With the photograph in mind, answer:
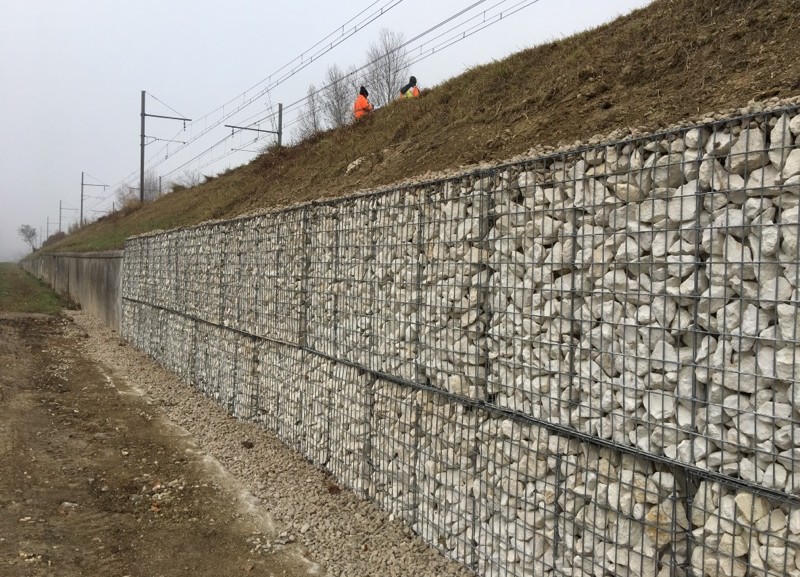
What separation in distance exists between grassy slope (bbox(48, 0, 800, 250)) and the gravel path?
361cm

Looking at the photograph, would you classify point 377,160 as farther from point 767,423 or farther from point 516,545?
point 767,423

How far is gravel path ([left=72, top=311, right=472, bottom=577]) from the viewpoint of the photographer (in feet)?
16.1

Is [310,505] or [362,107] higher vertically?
[362,107]

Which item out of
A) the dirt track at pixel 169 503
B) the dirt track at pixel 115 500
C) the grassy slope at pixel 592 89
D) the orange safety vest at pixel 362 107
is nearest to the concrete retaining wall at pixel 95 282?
the orange safety vest at pixel 362 107

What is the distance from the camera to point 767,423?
8.66 ft

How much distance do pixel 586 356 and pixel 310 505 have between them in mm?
3606

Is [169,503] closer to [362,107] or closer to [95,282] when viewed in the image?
[362,107]

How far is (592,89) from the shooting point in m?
7.19

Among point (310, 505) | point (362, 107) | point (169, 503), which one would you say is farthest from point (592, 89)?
point (362, 107)

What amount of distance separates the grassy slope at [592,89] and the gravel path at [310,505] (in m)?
3.61

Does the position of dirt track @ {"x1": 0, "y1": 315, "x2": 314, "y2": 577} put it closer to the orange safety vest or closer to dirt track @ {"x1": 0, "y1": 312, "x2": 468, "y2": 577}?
dirt track @ {"x1": 0, "y1": 312, "x2": 468, "y2": 577}

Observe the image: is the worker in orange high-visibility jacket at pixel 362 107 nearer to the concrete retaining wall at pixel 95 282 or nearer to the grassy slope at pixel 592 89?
the grassy slope at pixel 592 89

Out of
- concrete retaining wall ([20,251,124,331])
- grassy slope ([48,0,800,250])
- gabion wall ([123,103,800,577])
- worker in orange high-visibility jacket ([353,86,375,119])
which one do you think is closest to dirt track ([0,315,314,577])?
gabion wall ([123,103,800,577])

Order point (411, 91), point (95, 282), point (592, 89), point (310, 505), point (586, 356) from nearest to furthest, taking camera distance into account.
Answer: point (586, 356) → point (310, 505) → point (592, 89) → point (411, 91) → point (95, 282)
